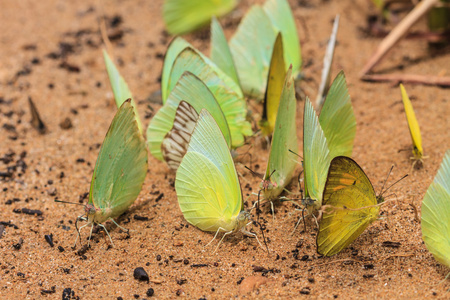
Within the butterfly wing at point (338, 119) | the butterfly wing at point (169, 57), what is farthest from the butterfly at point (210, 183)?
the butterfly wing at point (169, 57)

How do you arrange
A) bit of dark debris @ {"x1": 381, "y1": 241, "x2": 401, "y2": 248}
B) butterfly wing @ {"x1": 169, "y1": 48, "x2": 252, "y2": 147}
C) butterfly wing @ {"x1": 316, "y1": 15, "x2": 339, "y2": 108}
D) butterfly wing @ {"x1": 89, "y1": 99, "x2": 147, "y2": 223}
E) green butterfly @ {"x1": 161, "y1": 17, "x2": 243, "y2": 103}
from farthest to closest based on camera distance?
butterfly wing @ {"x1": 316, "y1": 15, "x2": 339, "y2": 108}
green butterfly @ {"x1": 161, "y1": 17, "x2": 243, "y2": 103}
butterfly wing @ {"x1": 169, "y1": 48, "x2": 252, "y2": 147}
butterfly wing @ {"x1": 89, "y1": 99, "x2": 147, "y2": 223}
bit of dark debris @ {"x1": 381, "y1": 241, "x2": 401, "y2": 248}

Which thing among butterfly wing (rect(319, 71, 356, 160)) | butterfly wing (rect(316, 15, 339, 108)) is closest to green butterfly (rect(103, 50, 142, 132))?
butterfly wing (rect(319, 71, 356, 160))

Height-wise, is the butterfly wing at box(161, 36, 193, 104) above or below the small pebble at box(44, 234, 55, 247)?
above

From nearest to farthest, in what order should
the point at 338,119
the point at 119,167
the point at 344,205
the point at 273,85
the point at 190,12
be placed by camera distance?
the point at 344,205, the point at 119,167, the point at 338,119, the point at 273,85, the point at 190,12

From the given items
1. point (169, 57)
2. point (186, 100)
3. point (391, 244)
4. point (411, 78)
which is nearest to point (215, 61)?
point (169, 57)

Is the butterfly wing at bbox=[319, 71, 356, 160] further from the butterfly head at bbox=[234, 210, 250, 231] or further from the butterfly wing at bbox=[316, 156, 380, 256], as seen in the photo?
the butterfly head at bbox=[234, 210, 250, 231]

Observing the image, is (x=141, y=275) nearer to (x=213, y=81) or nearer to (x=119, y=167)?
(x=119, y=167)

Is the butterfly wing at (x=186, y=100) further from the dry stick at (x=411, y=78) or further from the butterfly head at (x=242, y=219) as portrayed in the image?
the dry stick at (x=411, y=78)
